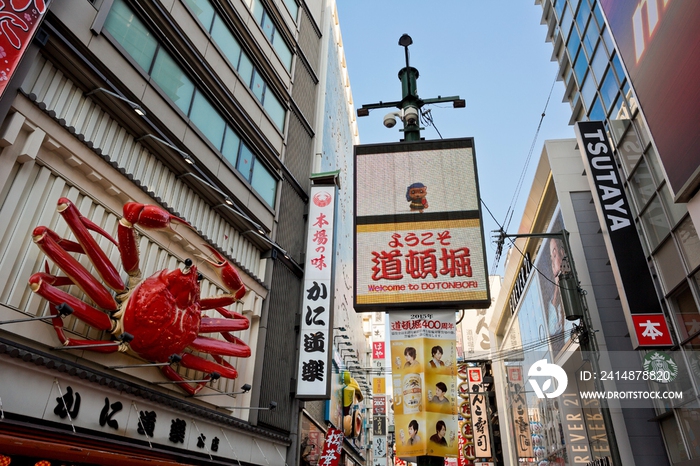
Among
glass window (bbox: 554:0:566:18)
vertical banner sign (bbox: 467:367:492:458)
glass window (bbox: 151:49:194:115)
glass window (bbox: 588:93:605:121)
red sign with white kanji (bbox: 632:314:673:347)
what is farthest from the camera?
vertical banner sign (bbox: 467:367:492:458)

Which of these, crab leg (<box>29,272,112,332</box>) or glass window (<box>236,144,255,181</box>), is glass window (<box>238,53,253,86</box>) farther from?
crab leg (<box>29,272,112,332</box>)

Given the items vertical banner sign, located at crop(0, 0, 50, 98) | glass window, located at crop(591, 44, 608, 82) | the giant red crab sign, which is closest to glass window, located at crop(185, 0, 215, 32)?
vertical banner sign, located at crop(0, 0, 50, 98)

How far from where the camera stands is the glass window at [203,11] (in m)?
14.6

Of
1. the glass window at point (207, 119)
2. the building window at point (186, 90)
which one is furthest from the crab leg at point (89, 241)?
the glass window at point (207, 119)

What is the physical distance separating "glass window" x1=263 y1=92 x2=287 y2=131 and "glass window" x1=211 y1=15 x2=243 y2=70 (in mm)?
2488

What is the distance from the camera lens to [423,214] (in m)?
14.3

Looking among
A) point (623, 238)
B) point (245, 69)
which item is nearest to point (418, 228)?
point (623, 238)

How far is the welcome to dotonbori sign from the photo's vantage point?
42.5 ft

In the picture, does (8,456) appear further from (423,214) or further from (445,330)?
(423,214)

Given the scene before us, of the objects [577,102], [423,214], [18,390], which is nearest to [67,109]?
[18,390]

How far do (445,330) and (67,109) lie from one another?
10.5m

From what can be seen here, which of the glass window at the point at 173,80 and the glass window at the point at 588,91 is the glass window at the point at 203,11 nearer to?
the glass window at the point at 173,80

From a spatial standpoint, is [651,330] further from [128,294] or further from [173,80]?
[173,80]

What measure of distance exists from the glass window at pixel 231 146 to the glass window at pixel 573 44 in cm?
1828
